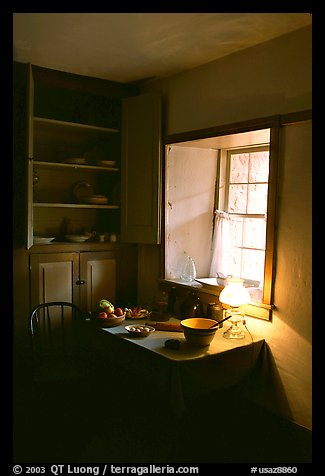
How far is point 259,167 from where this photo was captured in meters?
3.28

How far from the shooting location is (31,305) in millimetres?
3330

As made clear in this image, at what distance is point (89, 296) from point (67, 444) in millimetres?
1246

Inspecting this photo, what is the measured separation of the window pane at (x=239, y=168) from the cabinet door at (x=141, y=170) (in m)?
0.61

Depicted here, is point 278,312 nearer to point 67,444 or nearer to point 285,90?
point 285,90

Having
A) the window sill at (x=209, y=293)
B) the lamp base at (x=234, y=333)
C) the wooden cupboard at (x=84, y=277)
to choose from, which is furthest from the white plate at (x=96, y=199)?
the lamp base at (x=234, y=333)

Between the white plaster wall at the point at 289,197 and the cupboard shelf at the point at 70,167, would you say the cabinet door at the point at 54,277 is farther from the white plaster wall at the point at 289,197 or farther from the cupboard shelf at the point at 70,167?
the white plaster wall at the point at 289,197

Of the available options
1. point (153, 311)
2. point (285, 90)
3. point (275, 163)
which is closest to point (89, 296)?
point (153, 311)

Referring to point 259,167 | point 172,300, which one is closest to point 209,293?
point 172,300

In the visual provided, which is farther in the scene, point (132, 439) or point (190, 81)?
point (190, 81)

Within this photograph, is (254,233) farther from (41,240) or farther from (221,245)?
(41,240)

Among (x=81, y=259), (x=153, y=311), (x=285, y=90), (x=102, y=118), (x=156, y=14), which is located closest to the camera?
(x=156, y=14)

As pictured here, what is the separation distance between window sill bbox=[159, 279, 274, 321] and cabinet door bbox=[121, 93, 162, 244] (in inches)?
14.9

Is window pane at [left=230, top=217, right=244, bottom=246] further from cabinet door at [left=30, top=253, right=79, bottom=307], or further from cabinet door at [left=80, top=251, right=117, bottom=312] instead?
cabinet door at [left=30, top=253, right=79, bottom=307]

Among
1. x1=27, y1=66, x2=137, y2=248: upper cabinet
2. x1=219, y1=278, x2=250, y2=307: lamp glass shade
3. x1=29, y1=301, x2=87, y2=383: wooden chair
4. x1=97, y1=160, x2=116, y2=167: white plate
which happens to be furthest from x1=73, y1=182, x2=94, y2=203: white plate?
x1=219, y1=278, x2=250, y2=307: lamp glass shade
